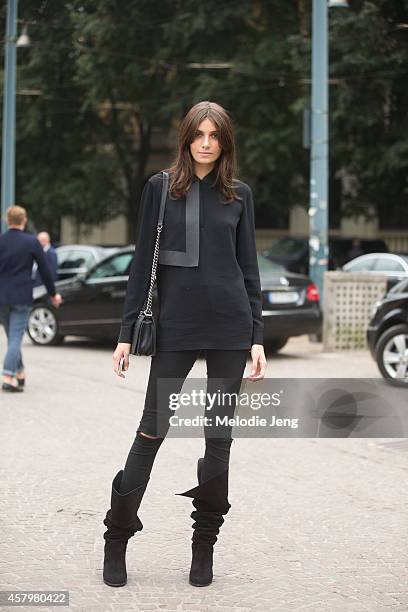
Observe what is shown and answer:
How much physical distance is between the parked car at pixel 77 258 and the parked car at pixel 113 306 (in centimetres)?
387

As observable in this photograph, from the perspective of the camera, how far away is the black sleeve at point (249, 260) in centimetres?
451

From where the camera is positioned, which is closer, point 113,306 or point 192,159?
point 192,159

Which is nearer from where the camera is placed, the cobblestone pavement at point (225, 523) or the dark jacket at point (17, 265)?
the cobblestone pavement at point (225, 523)

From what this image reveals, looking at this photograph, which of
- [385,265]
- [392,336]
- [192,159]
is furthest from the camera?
[385,265]

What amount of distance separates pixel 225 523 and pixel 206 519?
1.18 metres

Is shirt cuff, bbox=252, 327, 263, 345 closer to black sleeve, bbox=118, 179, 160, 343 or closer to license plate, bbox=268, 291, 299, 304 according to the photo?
black sleeve, bbox=118, 179, 160, 343

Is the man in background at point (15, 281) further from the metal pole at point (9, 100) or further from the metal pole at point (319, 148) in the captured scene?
the metal pole at point (9, 100)

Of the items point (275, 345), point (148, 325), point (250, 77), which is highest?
point (250, 77)

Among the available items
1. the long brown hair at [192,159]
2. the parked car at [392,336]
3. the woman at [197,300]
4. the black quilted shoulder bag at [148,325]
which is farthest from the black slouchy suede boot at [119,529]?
the parked car at [392,336]

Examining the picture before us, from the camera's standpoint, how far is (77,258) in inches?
823

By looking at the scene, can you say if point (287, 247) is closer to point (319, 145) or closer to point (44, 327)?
point (319, 145)

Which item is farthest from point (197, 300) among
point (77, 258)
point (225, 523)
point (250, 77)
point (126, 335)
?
point (250, 77)

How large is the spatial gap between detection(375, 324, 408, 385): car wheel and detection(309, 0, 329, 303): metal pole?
5.46 m

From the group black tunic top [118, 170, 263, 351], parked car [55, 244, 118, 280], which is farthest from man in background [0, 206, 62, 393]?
parked car [55, 244, 118, 280]
